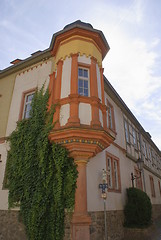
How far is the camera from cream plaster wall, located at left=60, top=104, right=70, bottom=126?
706 cm

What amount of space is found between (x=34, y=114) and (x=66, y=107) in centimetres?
201

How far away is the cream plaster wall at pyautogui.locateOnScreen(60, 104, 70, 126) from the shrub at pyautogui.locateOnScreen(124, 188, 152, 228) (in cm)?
621

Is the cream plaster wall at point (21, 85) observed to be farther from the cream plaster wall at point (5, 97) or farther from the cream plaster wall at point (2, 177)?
the cream plaster wall at point (5, 97)

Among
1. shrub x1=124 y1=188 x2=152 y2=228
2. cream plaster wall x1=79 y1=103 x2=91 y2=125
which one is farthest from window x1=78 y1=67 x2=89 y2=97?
shrub x1=124 y1=188 x2=152 y2=228

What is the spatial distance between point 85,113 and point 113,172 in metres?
4.37

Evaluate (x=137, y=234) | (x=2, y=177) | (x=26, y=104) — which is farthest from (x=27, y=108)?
(x=137, y=234)

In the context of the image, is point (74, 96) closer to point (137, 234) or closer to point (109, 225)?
point (109, 225)

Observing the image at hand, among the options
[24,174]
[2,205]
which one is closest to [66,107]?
[24,174]

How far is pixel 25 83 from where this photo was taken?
35.3ft

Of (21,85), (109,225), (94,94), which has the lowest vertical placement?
(109,225)

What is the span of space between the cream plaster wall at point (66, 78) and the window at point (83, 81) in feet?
1.54

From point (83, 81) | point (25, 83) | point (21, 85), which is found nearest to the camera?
point (83, 81)

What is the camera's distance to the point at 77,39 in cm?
863

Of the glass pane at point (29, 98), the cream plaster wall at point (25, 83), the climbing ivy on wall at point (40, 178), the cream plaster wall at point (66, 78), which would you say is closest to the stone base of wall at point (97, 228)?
the climbing ivy on wall at point (40, 178)
